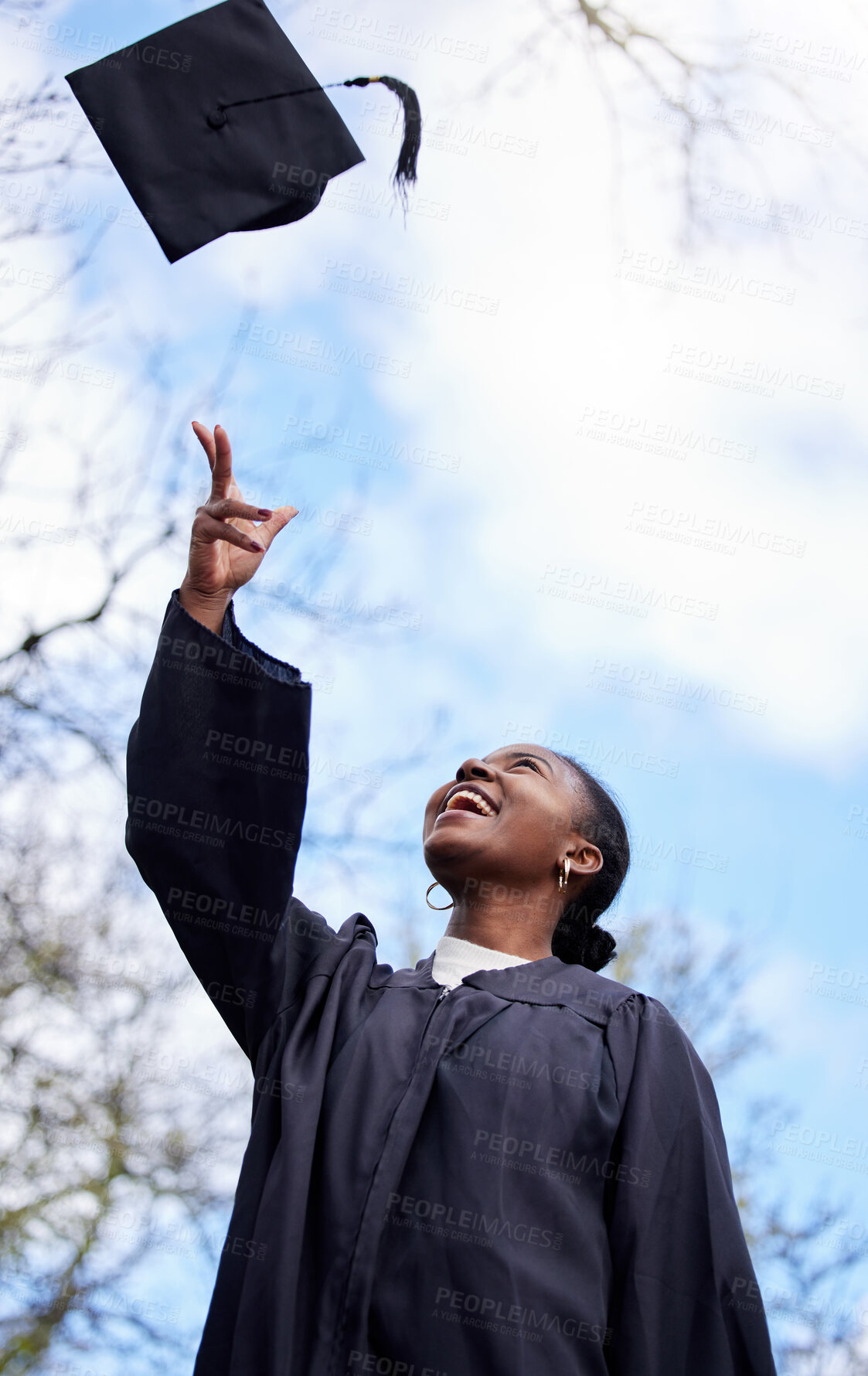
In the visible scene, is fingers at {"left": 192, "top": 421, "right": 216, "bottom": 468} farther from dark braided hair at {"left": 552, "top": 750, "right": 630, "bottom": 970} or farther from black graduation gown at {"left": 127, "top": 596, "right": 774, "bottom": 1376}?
dark braided hair at {"left": 552, "top": 750, "right": 630, "bottom": 970}

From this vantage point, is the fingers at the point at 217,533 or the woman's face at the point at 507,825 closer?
the fingers at the point at 217,533

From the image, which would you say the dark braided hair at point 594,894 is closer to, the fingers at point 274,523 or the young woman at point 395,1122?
the young woman at point 395,1122

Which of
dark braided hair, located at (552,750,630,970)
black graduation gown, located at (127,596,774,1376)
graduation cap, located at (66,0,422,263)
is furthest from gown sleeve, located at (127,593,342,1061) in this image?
graduation cap, located at (66,0,422,263)

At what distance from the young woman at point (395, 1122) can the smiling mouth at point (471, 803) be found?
36cm

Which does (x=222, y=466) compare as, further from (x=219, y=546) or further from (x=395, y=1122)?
(x=395, y=1122)

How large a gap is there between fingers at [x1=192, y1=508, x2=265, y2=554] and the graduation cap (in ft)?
2.52

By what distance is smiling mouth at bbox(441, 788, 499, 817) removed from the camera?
2619 millimetres

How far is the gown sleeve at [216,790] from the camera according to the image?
81.0 inches

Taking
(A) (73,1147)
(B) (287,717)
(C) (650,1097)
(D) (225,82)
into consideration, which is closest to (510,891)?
(C) (650,1097)

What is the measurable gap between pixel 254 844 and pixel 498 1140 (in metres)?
0.62

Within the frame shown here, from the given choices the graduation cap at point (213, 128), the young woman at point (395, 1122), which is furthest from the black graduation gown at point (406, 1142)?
the graduation cap at point (213, 128)

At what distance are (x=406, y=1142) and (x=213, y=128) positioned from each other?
2118mm

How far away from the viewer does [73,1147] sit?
6.09 m

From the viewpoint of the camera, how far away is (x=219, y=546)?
2.18 m
